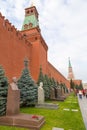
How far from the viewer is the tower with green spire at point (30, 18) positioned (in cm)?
2553

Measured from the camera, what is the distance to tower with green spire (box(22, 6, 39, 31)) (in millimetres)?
25534

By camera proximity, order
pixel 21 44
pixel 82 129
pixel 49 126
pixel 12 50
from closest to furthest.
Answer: pixel 82 129
pixel 49 126
pixel 12 50
pixel 21 44

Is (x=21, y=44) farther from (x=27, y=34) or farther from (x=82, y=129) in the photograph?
(x=82, y=129)

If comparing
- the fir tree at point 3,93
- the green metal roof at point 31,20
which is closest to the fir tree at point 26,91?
the fir tree at point 3,93

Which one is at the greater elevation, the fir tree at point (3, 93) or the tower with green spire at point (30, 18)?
the tower with green spire at point (30, 18)

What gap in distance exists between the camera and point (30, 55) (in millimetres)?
21266

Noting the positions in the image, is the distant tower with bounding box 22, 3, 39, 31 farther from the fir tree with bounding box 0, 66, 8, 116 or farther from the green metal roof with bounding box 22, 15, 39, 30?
the fir tree with bounding box 0, 66, 8, 116

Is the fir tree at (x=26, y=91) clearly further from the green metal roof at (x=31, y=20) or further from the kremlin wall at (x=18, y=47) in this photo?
the green metal roof at (x=31, y=20)

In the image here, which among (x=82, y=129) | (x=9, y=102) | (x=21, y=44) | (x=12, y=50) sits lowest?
(x=82, y=129)

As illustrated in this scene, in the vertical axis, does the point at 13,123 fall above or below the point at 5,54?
below

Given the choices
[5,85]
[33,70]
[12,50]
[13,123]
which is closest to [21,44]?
[12,50]

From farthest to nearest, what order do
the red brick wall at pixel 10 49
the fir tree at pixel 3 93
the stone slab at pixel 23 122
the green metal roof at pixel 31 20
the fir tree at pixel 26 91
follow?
the green metal roof at pixel 31 20
the red brick wall at pixel 10 49
the fir tree at pixel 26 91
the fir tree at pixel 3 93
the stone slab at pixel 23 122

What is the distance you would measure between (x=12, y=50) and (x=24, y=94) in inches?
262

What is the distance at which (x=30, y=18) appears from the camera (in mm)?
27062
